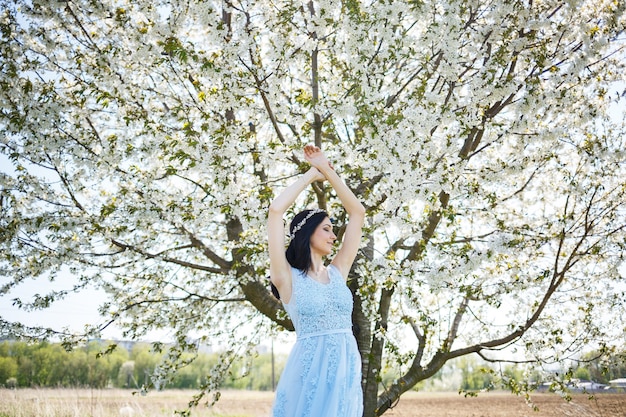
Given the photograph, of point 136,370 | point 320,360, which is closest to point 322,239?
point 320,360

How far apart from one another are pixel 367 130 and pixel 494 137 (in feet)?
5.58

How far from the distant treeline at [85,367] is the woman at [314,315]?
369 cm

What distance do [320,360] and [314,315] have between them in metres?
0.25

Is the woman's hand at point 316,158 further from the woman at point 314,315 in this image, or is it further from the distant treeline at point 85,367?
the distant treeline at point 85,367

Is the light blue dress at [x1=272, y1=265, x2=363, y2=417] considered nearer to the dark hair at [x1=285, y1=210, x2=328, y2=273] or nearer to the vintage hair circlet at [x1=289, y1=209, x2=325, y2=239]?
the dark hair at [x1=285, y1=210, x2=328, y2=273]

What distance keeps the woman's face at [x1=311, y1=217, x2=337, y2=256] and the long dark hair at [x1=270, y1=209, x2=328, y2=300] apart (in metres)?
0.02

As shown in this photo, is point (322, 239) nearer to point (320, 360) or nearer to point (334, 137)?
point (320, 360)

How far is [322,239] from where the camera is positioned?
10.9ft

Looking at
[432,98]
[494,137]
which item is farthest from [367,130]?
[494,137]

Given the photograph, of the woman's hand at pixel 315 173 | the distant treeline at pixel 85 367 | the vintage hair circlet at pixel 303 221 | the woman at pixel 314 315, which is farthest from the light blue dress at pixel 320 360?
the distant treeline at pixel 85 367

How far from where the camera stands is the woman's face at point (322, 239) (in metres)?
3.32

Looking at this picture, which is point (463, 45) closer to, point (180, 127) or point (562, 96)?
point (562, 96)

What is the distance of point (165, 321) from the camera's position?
23.2ft

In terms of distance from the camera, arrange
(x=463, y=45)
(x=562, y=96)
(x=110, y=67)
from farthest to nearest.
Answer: (x=463, y=45)
(x=110, y=67)
(x=562, y=96)
